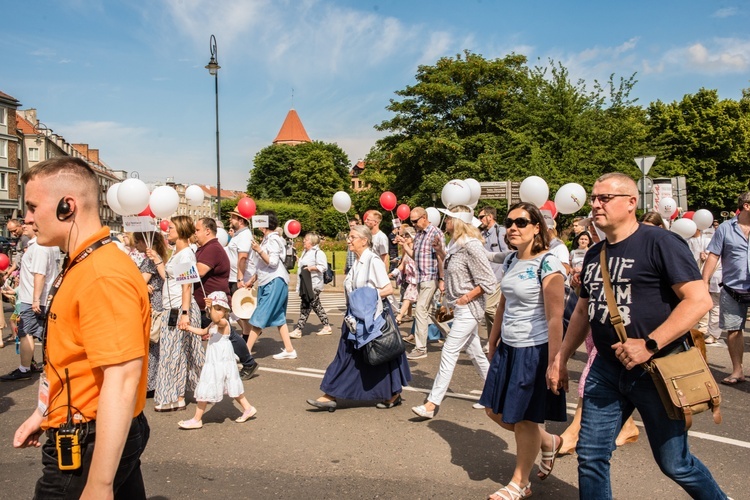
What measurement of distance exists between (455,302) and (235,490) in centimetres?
274

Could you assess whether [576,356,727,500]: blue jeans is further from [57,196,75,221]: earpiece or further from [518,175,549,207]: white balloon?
[518,175,549,207]: white balloon

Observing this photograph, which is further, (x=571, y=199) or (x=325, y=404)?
(x=571, y=199)

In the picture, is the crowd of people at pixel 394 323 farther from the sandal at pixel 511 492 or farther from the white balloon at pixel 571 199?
the white balloon at pixel 571 199

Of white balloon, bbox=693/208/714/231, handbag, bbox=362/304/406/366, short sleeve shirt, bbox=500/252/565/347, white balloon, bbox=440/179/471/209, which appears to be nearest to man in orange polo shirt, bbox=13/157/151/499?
short sleeve shirt, bbox=500/252/565/347

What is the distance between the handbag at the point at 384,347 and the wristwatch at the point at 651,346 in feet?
10.3

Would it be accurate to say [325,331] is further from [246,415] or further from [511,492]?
[511,492]

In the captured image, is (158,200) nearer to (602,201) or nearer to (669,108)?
(602,201)

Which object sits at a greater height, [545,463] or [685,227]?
[685,227]

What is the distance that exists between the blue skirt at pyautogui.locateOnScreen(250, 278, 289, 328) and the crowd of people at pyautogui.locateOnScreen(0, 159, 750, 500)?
20mm

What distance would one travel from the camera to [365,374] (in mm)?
6078

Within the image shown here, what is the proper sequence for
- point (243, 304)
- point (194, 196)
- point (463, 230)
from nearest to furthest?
1. point (463, 230)
2. point (243, 304)
3. point (194, 196)

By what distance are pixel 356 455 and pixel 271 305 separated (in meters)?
3.94

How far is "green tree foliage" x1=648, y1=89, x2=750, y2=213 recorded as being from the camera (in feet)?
134

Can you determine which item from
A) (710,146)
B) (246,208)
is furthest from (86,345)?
(710,146)
